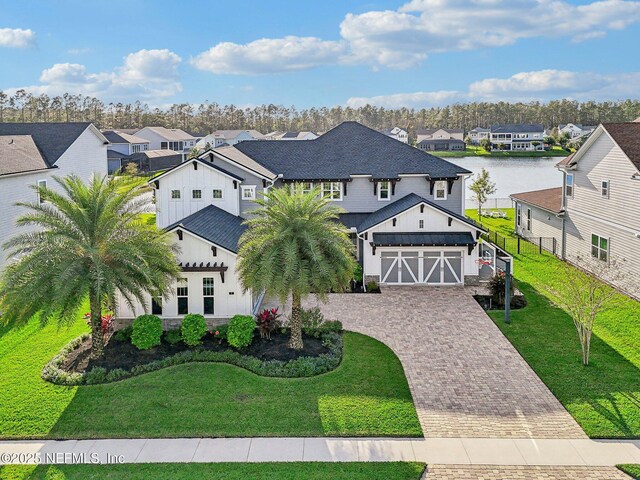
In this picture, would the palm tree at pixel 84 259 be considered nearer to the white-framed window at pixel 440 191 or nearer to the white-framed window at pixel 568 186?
the white-framed window at pixel 440 191

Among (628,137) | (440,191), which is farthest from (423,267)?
(628,137)

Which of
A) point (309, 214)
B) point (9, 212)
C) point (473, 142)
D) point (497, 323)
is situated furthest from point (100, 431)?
point (473, 142)

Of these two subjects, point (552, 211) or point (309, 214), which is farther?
point (552, 211)

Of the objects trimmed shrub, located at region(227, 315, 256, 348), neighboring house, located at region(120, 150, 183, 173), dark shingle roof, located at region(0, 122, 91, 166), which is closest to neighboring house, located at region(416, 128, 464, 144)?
neighboring house, located at region(120, 150, 183, 173)

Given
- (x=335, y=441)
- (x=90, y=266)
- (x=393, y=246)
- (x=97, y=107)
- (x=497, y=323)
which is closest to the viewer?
(x=335, y=441)

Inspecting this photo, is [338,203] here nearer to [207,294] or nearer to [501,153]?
[207,294]

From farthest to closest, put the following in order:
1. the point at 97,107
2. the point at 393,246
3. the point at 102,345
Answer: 1. the point at 97,107
2. the point at 393,246
3. the point at 102,345

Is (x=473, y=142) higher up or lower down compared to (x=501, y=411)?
higher up

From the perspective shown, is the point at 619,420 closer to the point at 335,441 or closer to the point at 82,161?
the point at 335,441
